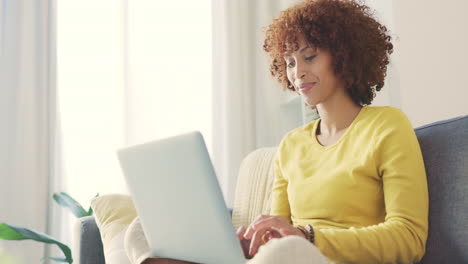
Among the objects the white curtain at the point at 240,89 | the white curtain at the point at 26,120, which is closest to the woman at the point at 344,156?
the white curtain at the point at 240,89

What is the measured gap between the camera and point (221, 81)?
2900 mm

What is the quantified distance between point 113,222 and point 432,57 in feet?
3.77

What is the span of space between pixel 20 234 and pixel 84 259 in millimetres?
660

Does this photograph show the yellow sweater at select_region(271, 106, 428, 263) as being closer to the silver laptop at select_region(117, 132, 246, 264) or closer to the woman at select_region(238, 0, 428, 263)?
the woman at select_region(238, 0, 428, 263)

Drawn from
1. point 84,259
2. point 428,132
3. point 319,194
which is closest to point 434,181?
point 428,132

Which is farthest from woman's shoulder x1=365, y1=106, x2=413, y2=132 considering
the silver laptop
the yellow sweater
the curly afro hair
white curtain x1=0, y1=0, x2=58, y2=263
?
white curtain x1=0, y1=0, x2=58, y2=263

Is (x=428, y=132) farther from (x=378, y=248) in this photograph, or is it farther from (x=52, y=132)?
(x=52, y=132)

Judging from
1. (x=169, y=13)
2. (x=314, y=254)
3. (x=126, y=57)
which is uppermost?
(x=169, y=13)

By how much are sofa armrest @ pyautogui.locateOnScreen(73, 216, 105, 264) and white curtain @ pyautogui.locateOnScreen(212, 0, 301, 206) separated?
1.22 m

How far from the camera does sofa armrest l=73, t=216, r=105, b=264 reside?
1617 millimetres

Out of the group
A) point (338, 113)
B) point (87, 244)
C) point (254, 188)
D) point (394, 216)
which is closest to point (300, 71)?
point (338, 113)

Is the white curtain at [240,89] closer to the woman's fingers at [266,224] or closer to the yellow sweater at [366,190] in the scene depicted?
the yellow sweater at [366,190]

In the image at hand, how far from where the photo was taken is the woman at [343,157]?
0.92m

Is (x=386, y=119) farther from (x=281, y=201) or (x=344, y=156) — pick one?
(x=281, y=201)
